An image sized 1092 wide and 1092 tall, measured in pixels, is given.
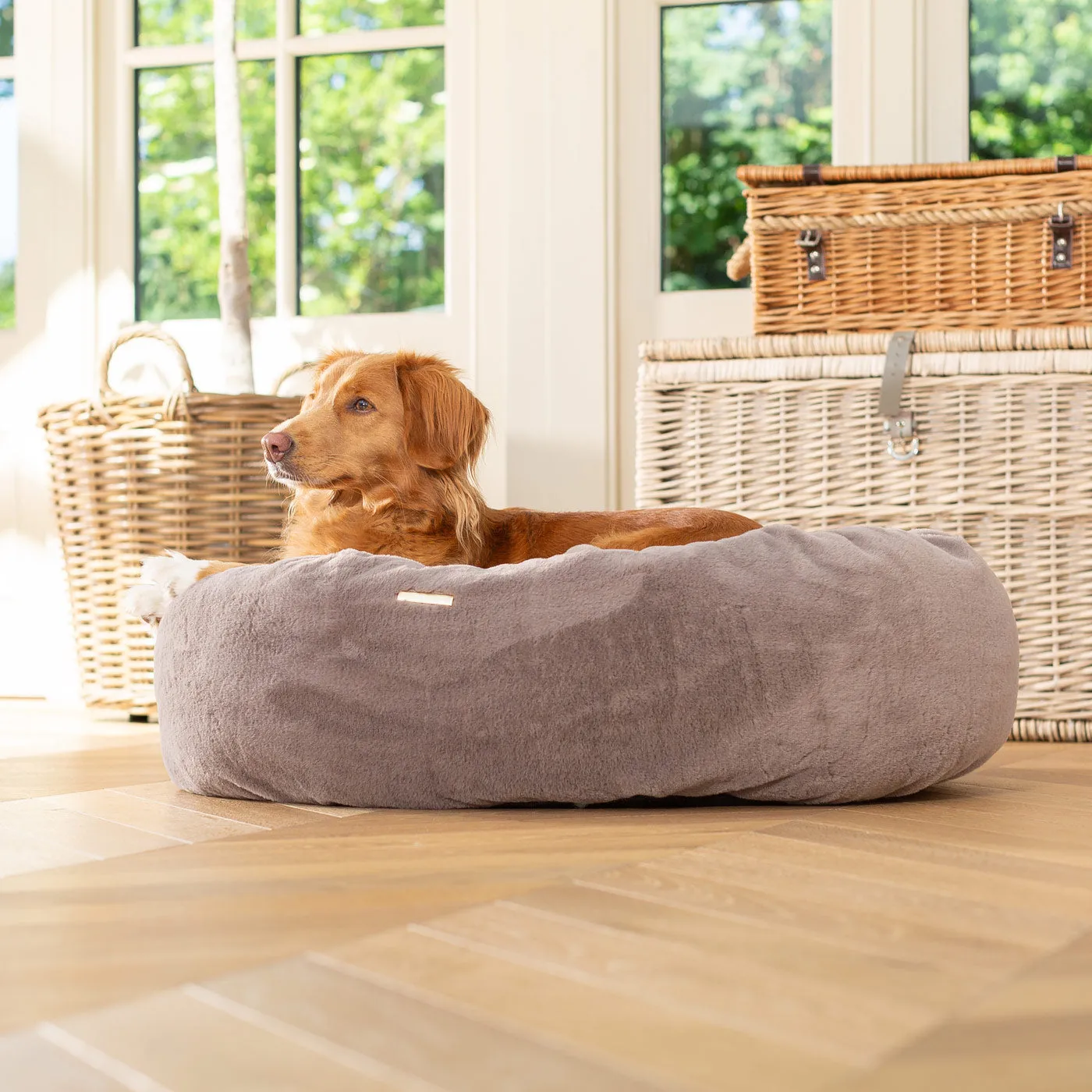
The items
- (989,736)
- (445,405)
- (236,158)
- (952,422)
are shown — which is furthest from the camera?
(236,158)

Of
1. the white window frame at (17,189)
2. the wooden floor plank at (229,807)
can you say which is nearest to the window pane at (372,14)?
the white window frame at (17,189)

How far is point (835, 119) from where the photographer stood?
2.83 meters

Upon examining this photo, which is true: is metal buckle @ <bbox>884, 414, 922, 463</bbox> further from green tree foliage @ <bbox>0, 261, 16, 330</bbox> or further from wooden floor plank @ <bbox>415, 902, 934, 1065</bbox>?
green tree foliage @ <bbox>0, 261, 16, 330</bbox>

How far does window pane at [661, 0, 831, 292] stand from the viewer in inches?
113

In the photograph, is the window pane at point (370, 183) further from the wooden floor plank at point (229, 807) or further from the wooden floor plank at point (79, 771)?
the wooden floor plank at point (229, 807)

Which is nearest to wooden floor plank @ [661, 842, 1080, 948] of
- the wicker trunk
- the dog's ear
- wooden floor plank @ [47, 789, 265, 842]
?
wooden floor plank @ [47, 789, 265, 842]

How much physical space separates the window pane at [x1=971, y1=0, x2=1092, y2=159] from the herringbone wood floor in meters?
1.88

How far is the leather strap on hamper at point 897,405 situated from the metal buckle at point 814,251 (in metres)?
0.20

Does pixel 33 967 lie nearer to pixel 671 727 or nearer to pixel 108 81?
pixel 671 727

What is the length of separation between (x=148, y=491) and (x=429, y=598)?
125 cm

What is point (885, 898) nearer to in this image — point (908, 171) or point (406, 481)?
point (406, 481)

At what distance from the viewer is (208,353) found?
3.10 meters

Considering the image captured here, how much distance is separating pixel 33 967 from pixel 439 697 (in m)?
0.64

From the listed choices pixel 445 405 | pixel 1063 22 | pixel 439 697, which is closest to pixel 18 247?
pixel 445 405
